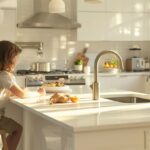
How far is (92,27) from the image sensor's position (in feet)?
21.3

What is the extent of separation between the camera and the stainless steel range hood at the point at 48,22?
636cm

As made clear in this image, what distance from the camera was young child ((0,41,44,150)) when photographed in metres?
3.25

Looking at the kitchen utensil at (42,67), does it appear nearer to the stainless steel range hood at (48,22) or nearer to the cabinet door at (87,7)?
the stainless steel range hood at (48,22)

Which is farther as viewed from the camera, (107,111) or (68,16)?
(68,16)

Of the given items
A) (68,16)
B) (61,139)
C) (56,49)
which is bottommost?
(61,139)

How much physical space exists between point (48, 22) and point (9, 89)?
10.9 feet

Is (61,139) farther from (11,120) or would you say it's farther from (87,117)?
(11,120)

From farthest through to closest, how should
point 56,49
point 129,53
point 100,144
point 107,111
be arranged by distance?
1. point 129,53
2. point 56,49
3. point 107,111
4. point 100,144

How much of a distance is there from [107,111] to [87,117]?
274 mm

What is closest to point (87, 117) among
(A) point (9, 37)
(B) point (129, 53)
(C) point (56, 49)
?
(A) point (9, 37)

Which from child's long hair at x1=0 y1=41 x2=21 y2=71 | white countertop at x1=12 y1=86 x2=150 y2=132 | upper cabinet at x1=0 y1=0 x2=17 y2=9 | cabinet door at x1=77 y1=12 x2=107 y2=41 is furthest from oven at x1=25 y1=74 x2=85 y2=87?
white countertop at x1=12 y1=86 x2=150 y2=132

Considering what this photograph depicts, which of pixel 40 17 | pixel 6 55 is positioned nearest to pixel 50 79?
pixel 40 17

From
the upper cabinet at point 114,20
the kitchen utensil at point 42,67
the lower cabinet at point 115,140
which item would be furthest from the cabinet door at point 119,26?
the lower cabinet at point 115,140

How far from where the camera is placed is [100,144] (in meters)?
2.05
